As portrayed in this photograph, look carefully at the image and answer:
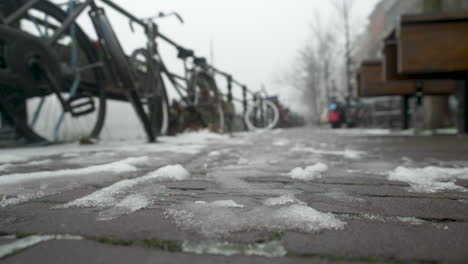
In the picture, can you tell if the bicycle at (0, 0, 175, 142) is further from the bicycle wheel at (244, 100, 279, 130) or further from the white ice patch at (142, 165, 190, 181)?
the bicycle wheel at (244, 100, 279, 130)

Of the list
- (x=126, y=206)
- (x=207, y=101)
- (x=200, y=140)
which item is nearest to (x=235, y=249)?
(x=126, y=206)

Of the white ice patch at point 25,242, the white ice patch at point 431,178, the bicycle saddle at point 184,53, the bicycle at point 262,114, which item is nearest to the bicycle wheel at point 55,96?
the bicycle saddle at point 184,53

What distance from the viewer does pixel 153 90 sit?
3666mm

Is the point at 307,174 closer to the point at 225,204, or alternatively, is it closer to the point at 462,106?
the point at 225,204

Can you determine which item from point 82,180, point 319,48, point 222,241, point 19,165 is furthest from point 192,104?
point 319,48

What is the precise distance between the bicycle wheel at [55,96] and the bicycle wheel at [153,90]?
51 cm

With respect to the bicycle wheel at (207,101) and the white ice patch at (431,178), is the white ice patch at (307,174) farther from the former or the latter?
the bicycle wheel at (207,101)

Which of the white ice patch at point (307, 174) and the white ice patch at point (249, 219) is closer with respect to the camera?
the white ice patch at point (249, 219)

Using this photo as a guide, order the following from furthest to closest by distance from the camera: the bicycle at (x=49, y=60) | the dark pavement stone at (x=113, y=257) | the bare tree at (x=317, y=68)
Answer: the bare tree at (x=317, y=68), the bicycle at (x=49, y=60), the dark pavement stone at (x=113, y=257)

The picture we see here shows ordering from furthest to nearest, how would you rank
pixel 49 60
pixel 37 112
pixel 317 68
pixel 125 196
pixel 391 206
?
1. pixel 317 68
2. pixel 37 112
3. pixel 49 60
4. pixel 125 196
5. pixel 391 206

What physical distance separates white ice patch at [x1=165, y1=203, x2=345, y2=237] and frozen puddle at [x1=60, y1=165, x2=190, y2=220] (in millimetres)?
A: 118

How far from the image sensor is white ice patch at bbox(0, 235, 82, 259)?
494mm

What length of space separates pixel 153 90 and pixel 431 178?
10.6ft

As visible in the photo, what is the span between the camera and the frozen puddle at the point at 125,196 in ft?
2.36
